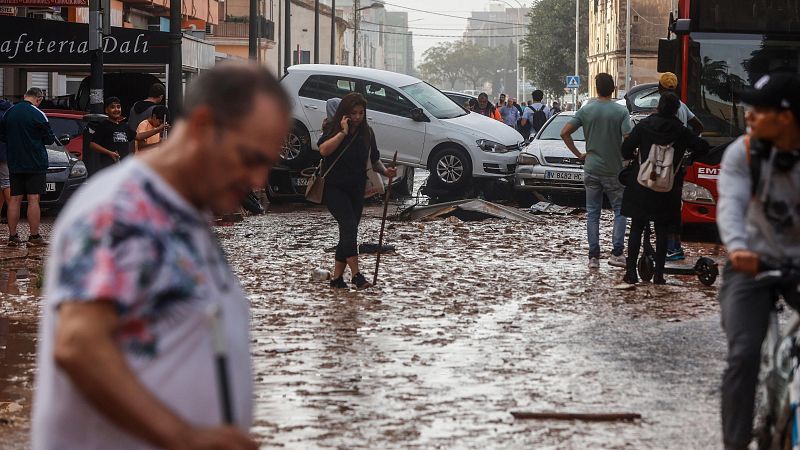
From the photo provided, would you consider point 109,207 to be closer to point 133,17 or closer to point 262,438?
point 262,438

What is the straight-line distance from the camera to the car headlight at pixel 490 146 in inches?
910

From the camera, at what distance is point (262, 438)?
6539mm

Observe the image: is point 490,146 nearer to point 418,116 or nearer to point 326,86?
point 418,116

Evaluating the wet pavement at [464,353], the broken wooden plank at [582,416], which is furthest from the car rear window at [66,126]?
the broken wooden plank at [582,416]

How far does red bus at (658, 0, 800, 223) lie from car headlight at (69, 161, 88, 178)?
8.19 meters

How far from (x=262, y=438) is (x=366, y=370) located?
1.85 metres

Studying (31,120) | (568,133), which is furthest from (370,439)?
(31,120)

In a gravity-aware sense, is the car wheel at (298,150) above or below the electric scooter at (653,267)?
above

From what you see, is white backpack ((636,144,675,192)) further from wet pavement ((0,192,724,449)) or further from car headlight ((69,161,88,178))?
car headlight ((69,161,88,178))

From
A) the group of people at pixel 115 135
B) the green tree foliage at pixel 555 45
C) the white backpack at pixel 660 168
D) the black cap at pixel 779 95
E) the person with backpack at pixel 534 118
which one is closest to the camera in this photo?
the black cap at pixel 779 95

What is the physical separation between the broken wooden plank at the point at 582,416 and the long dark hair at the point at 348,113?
5.17 meters

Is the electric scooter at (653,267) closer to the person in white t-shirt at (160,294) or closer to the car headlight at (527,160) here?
the car headlight at (527,160)

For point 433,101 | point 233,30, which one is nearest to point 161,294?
point 433,101

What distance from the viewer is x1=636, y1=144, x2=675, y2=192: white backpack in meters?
12.1
